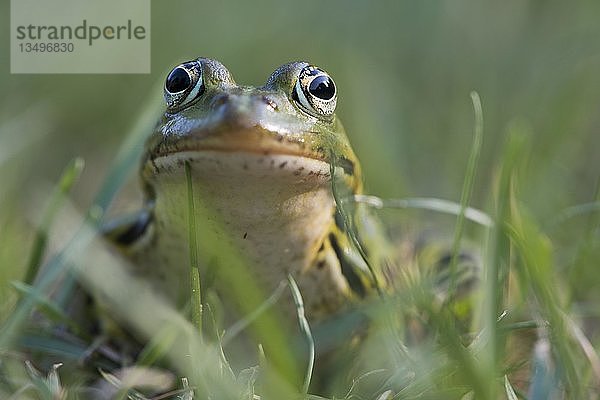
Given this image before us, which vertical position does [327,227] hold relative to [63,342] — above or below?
above

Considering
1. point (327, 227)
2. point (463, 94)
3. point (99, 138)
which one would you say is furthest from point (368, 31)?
point (327, 227)

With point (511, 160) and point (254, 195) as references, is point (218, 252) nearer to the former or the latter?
point (254, 195)

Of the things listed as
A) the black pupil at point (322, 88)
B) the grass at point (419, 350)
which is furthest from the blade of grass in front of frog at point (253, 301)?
the black pupil at point (322, 88)

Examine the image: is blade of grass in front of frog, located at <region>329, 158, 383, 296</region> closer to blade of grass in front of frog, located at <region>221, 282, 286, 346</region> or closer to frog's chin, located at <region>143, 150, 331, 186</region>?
frog's chin, located at <region>143, 150, 331, 186</region>

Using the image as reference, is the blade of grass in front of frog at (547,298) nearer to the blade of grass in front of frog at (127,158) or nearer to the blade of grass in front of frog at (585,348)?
the blade of grass in front of frog at (585,348)

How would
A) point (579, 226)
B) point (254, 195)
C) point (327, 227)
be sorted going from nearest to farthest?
1. point (254, 195)
2. point (327, 227)
3. point (579, 226)

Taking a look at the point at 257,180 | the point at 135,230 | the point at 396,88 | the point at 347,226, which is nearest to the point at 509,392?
the point at 347,226
